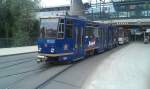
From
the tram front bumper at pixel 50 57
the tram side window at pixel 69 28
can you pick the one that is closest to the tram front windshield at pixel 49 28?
the tram side window at pixel 69 28

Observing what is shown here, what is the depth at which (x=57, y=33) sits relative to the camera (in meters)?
17.4

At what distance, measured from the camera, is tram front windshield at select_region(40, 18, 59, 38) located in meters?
17.4

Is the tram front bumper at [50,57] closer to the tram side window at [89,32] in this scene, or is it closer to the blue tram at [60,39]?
the blue tram at [60,39]

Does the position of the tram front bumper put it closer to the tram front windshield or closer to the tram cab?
the tram cab

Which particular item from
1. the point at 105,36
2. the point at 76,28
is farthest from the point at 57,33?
the point at 105,36

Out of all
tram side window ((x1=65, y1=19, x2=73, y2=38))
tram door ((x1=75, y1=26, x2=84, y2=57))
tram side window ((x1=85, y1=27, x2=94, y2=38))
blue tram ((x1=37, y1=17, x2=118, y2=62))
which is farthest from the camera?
tram side window ((x1=85, y1=27, x2=94, y2=38))

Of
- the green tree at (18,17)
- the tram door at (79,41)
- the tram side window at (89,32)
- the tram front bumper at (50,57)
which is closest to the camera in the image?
the tram front bumper at (50,57)

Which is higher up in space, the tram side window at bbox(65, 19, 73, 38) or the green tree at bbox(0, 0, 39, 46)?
the green tree at bbox(0, 0, 39, 46)

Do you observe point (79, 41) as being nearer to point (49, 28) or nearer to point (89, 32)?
point (89, 32)

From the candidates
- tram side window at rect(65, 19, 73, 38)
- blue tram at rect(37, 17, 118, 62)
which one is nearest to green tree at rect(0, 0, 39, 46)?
blue tram at rect(37, 17, 118, 62)

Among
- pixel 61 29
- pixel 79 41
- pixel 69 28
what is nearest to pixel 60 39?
pixel 61 29

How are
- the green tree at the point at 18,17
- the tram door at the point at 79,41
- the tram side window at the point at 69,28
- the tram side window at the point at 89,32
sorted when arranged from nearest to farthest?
1. the tram side window at the point at 69,28
2. the tram door at the point at 79,41
3. the tram side window at the point at 89,32
4. the green tree at the point at 18,17

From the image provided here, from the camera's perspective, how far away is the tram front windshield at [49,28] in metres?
17.4

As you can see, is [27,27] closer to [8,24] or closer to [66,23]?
[8,24]
